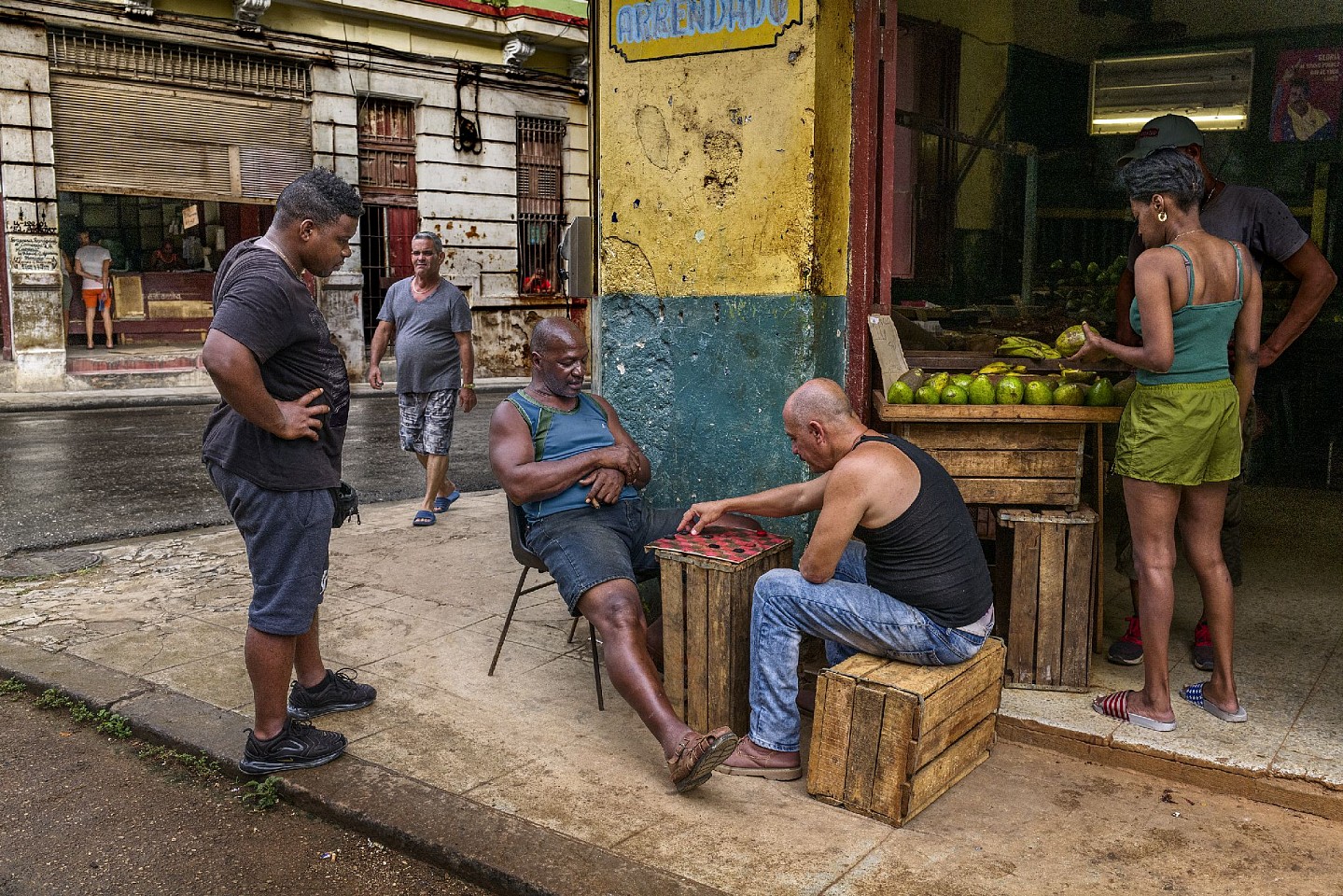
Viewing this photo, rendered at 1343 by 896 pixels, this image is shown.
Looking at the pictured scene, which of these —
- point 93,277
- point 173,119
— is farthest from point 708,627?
point 93,277

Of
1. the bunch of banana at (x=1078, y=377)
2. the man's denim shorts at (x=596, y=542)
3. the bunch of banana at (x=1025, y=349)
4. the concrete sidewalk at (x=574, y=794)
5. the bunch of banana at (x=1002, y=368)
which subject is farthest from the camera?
the bunch of banana at (x=1025, y=349)

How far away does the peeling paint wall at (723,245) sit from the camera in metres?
4.61

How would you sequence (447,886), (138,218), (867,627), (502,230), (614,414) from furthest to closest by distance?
1. (138,218)
2. (502,230)
3. (614,414)
4. (867,627)
5. (447,886)

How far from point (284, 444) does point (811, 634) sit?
1.86 meters

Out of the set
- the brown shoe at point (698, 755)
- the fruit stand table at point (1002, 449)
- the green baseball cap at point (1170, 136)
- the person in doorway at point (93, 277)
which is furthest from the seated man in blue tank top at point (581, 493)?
the person in doorway at point (93, 277)

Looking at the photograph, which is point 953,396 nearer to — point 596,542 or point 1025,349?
point 1025,349

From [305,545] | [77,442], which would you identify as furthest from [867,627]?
[77,442]

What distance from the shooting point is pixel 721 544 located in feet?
13.8

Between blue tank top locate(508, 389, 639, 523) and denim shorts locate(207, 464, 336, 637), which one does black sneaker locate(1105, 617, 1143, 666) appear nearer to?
blue tank top locate(508, 389, 639, 523)

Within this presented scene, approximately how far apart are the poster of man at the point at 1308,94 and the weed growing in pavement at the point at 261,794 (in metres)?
9.49

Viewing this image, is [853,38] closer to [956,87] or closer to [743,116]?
[743,116]

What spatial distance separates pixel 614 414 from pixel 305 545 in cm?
144

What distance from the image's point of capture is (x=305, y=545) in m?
3.81

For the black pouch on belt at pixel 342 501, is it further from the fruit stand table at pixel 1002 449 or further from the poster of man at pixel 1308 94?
the poster of man at pixel 1308 94
